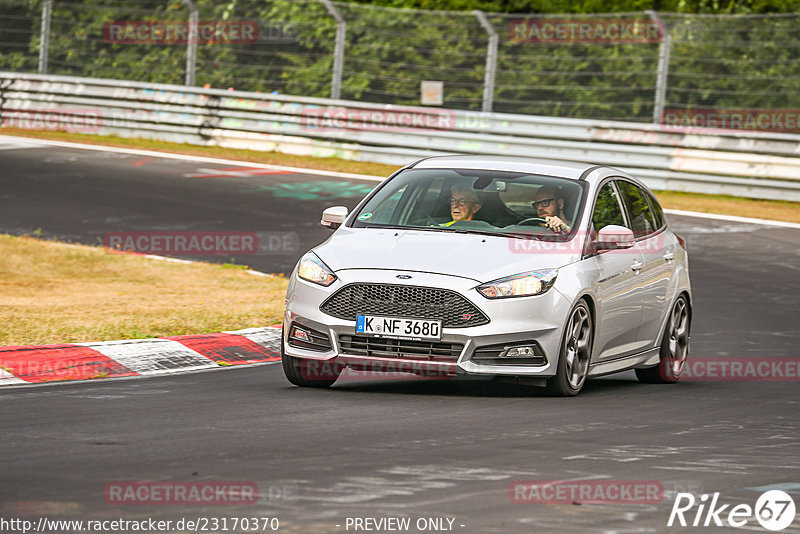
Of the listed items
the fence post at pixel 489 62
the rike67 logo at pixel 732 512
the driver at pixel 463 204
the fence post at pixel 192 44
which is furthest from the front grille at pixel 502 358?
the fence post at pixel 192 44

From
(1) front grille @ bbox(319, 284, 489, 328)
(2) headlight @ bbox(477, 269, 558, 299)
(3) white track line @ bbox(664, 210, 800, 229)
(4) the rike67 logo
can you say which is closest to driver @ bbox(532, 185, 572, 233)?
(2) headlight @ bbox(477, 269, 558, 299)

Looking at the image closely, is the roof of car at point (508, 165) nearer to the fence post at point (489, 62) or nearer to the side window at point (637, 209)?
the side window at point (637, 209)

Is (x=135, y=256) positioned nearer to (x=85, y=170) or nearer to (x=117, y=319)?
(x=117, y=319)

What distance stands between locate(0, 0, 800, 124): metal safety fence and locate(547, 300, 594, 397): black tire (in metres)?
15.3

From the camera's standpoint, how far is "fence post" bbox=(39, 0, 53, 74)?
30016 mm

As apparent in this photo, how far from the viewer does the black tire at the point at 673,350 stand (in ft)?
35.6

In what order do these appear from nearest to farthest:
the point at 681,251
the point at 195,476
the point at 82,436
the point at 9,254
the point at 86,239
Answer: the point at 195,476 → the point at 82,436 → the point at 681,251 → the point at 9,254 → the point at 86,239

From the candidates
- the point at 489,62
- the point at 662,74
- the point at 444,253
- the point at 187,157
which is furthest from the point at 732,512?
the point at 187,157

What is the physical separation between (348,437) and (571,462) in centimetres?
119

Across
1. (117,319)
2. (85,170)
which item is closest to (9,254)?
(117,319)

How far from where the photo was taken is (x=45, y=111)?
29.8 metres

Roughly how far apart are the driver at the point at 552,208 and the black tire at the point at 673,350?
158 centimetres

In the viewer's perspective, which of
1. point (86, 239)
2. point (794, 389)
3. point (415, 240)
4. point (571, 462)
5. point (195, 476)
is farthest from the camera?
point (86, 239)

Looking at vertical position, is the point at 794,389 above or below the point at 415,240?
below
